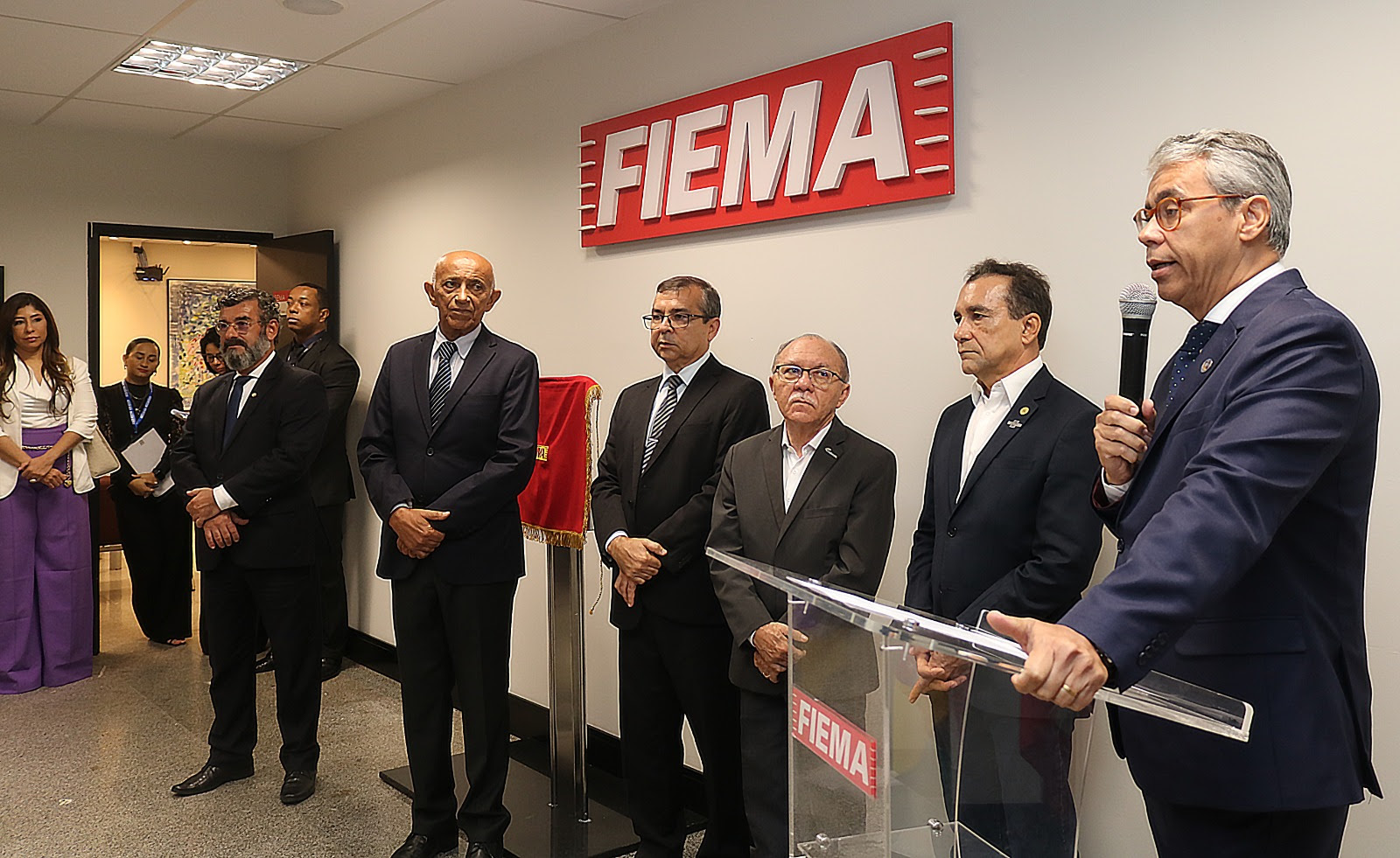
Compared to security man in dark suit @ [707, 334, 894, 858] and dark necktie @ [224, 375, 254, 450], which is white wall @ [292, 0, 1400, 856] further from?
dark necktie @ [224, 375, 254, 450]

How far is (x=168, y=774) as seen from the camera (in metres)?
4.45

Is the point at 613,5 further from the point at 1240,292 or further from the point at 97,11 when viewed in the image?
the point at 1240,292

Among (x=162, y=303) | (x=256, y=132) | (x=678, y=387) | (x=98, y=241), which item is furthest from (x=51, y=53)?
(x=162, y=303)

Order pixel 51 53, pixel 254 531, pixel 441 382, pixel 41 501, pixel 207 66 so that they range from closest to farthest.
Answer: pixel 441 382 → pixel 254 531 → pixel 51 53 → pixel 207 66 → pixel 41 501

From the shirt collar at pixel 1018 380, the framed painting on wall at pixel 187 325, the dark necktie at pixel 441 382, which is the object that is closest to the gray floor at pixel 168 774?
the dark necktie at pixel 441 382

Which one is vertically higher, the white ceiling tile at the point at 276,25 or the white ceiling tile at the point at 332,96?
the white ceiling tile at the point at 332,96

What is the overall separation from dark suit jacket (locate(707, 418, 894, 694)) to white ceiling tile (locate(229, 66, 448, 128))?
3368 mm

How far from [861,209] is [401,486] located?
1.69 m

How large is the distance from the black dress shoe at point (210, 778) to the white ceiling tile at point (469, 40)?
117 inches

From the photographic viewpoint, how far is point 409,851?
3.61 metres

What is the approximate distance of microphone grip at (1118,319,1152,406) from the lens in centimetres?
184

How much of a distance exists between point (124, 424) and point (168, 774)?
2.92m

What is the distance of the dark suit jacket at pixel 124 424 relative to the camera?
6523 millimetres

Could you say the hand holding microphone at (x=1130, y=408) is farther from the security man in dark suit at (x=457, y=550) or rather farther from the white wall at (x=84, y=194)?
the white wall at (x=84, y=194)
